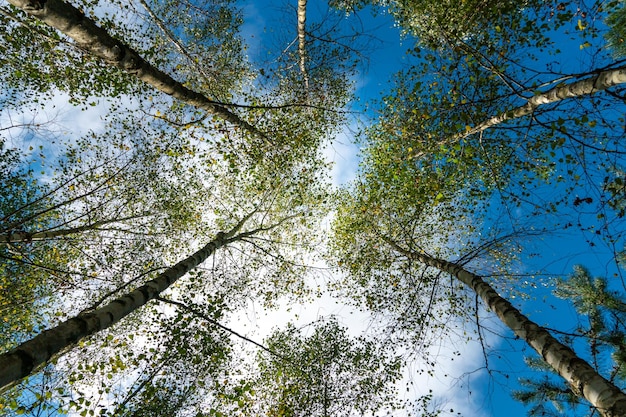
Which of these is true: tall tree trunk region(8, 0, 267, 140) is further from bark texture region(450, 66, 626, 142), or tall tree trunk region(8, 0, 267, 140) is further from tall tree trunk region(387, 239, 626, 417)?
tall tree trunk region(387, 239, 626, 417)

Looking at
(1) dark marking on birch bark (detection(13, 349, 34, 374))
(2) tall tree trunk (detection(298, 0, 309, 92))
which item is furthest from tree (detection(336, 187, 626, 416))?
(1) dark marking on birch bark (detection(13, 349, 34, 374))

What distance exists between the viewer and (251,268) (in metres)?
11.9

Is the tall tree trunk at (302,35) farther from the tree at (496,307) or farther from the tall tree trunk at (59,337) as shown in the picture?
the tall tree trunk at (59,337)

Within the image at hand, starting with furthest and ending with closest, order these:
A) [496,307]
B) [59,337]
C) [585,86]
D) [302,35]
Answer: [302,35]
[496,307]
[585,86]
[59,337]

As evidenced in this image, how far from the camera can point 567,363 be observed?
3693 millimetres

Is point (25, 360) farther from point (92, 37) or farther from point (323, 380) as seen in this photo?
point (323, 380)

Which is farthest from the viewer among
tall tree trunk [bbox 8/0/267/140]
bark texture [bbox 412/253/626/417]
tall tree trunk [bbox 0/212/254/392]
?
tall tree trunk [bbox 8/0/267/140]

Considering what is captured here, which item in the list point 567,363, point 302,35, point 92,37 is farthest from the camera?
point 302,35

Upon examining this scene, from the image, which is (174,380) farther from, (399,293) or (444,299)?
(444,299)

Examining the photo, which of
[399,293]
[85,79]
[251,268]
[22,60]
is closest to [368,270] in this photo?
[399,293]

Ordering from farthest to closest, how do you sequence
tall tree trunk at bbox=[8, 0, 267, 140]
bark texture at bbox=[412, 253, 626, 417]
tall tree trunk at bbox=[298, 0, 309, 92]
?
tall tree trunk at bbox=[298, 0, 309, 92] < tall tree trunk at bbox=[8, 0, 267, 140] < bark texture at bbox=[412, 253, 626, 417]

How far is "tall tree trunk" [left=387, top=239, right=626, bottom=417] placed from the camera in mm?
3080

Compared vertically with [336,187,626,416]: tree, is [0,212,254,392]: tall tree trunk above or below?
below

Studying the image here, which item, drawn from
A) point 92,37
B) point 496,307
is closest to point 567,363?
point 496,307
